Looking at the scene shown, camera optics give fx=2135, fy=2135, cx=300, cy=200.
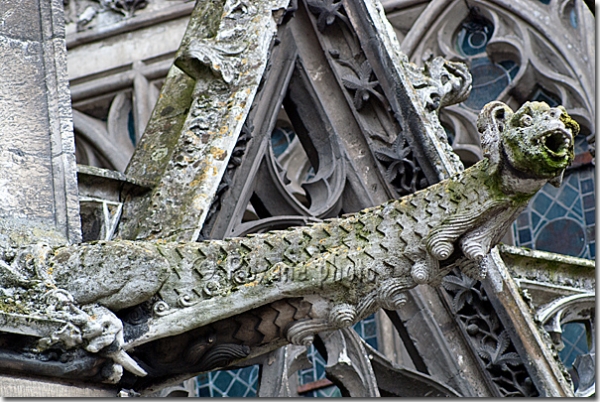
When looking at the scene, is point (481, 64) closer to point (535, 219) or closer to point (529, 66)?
point (529, 66)

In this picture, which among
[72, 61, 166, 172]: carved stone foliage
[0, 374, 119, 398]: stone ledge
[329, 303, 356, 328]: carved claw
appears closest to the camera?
[0, 374, 119, 398]: stone ledge

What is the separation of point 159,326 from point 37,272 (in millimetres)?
434

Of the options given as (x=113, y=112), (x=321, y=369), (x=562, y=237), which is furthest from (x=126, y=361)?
(x=113, y=112)

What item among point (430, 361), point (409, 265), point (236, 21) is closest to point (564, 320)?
point (430, 361)

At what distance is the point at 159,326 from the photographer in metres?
6.79

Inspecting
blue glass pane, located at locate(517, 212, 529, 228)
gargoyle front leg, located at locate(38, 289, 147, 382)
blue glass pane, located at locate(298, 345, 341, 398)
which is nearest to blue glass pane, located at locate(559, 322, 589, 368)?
blue glass pane, located at locate(517, 212, 529, 228)

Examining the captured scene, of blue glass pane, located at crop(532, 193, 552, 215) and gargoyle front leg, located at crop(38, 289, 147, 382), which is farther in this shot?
blue glass pane, located at crop(532, 193, 552, 215)

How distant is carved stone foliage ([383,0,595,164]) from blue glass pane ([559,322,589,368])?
1396 mm

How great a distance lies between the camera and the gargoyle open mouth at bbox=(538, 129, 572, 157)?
256 inches

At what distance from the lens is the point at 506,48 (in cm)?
1409

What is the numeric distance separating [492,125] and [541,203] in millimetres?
7021

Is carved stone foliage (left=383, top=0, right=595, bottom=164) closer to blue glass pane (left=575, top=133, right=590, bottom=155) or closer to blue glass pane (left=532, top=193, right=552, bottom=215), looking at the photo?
blue glass pane (left=575, top=133, right=590, bottom=155)

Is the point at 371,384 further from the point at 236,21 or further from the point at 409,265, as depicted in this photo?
the point at 409,265

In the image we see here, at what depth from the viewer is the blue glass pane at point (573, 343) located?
40.9 ft
